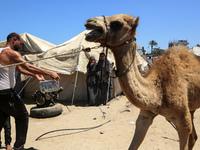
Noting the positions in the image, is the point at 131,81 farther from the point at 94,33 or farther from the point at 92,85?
the point at 92,85

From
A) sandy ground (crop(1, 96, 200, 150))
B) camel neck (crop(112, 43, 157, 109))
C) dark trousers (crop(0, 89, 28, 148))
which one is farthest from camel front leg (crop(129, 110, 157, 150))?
dark trousers (crop(0, 89, 28, 148))

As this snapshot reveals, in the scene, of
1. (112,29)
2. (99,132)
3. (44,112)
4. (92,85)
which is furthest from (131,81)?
(92,85)

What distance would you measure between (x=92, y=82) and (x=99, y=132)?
3976 millimetres

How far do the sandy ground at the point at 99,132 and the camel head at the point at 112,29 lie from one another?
9.18 ft

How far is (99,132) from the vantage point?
557 centimetres

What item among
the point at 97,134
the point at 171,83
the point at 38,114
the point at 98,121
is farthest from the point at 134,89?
the point at 38,114

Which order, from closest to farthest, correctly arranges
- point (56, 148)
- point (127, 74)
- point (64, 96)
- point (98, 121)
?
point (127, 74) < point (56, 148) < point (98, 121) < point (64, 96)

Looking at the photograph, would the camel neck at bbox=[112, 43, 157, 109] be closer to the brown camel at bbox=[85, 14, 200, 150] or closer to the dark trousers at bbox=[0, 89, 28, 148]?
the brown camel at bbox=[85, 14, 200, 150]

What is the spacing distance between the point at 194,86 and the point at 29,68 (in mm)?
2821

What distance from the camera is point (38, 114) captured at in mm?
7477

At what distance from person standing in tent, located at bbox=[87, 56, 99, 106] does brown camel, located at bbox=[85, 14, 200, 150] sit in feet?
19.7

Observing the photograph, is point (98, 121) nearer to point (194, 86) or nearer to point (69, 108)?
point (69, 108)

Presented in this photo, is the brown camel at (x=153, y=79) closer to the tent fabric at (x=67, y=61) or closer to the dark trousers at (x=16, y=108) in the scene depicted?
the dark trousers at (x=16, y=108)

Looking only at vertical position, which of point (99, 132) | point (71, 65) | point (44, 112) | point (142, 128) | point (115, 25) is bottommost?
point (99, 132)
